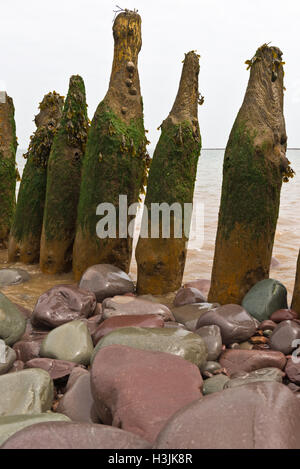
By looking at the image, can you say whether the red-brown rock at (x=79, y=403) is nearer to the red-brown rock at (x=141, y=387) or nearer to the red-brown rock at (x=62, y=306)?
the red-brown rock at (x=141, y=387)

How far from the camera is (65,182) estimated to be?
761 centimetres

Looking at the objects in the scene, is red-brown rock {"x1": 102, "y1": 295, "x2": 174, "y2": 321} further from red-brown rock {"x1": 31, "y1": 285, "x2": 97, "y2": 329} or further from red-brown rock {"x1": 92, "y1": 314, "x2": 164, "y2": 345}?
red-brown rock {"x1": 92, "y1": 314, "x2": 164, "y2": 345}

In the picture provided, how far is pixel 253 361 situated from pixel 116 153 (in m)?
3.71

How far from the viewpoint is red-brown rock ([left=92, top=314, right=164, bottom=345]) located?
186 inches

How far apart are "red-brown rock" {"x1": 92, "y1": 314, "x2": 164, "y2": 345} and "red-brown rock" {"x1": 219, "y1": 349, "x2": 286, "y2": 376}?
2.71ft

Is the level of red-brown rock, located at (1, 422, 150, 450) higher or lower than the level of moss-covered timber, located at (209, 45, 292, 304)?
lower

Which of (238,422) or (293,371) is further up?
(238,422)

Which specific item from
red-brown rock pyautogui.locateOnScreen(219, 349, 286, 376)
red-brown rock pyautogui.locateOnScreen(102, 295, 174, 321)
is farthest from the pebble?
red-brown rock pyautogui.locateOnScreen(219, 349, 286, 376)

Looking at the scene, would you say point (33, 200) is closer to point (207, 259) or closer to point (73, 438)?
point (207, 259)

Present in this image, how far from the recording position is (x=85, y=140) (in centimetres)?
773

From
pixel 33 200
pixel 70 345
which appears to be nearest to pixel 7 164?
pixel 33 200
